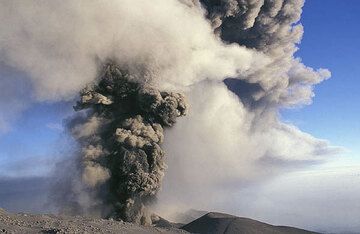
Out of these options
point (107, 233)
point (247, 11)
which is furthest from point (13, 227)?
point (247, 11)

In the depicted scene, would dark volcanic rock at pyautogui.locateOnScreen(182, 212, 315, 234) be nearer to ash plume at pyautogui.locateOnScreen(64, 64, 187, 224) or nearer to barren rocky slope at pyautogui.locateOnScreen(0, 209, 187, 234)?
ash plume at pyautogui.locateOnScreen(64, 64, 187, 224)

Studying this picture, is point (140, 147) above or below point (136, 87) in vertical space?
below

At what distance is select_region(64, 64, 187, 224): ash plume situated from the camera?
3534cm

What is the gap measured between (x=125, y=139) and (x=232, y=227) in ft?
58.4

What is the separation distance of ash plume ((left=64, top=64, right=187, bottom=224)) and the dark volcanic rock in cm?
1177

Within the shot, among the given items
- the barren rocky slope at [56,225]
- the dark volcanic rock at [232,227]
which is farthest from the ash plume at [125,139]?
the dark volcanic rock at [232,227]

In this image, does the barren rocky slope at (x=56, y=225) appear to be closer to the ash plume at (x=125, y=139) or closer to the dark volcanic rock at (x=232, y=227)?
the ash plume at (x=125, y=139)

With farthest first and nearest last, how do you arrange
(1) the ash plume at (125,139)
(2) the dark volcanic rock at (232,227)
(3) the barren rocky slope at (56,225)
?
1. (2) the dark volcanic rock at (232,227)
2. (1) the ash plume at (125,139)
3. (3) the barren rocky slope at (56,225)

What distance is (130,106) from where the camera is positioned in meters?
40.3

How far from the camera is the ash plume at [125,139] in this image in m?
35.3

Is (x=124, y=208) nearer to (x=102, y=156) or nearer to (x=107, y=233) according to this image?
(x=102, y=156)

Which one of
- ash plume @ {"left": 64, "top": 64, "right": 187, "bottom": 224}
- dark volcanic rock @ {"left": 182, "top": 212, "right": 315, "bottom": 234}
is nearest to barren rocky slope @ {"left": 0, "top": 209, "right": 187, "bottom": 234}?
ash plume @ {"left": 64, "top": 64, "right": 187, "bottom": 224}

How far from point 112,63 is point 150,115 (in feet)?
18.2

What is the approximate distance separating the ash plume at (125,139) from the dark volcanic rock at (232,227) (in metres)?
11.8
